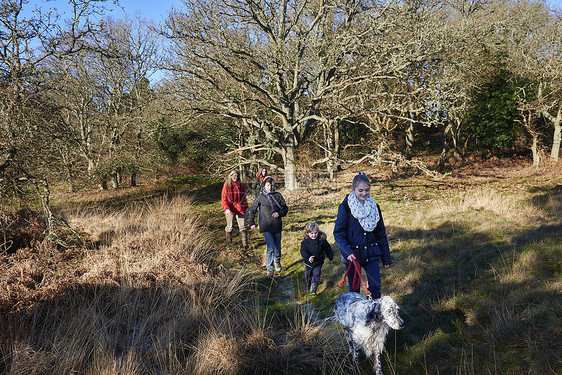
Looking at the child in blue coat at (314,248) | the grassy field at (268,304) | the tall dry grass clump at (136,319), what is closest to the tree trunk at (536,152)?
the grassy field at (268,304)

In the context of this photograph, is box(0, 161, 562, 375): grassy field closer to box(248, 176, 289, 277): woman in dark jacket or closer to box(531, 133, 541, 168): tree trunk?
box(248, 176, 289, 277): woman in dark jacket

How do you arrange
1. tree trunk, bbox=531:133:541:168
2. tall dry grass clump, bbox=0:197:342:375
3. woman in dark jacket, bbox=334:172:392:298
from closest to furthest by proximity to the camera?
1. tall dry grass clump, bbox=0:197:342:375
2. woman in dark jacket, bbox=334:172:392:298
3. tree trunk, bbox=531:133:541:168

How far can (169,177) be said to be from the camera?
76.1 ft

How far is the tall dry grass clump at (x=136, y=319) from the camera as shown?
3266mm

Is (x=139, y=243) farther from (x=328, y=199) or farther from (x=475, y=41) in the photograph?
(x=475, y=41)

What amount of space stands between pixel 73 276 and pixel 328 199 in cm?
926

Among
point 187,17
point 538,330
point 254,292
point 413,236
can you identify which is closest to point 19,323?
point 254,292

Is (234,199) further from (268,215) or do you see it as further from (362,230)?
(362,230)

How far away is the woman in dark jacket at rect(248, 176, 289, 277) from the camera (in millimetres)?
5629

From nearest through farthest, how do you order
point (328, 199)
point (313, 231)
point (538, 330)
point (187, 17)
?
1. point (538, 330)
2. point (313, 231)
3. point (187, 17)
4. point (328, 199)

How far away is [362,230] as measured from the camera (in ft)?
11.6

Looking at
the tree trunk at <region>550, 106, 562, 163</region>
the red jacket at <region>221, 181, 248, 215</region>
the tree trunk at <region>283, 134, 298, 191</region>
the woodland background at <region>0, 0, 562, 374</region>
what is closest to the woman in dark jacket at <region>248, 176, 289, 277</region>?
the woodland background at <region>0, 0, 562, 374</region>

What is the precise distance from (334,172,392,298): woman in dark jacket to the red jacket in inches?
160

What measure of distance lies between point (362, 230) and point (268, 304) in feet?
7.69
